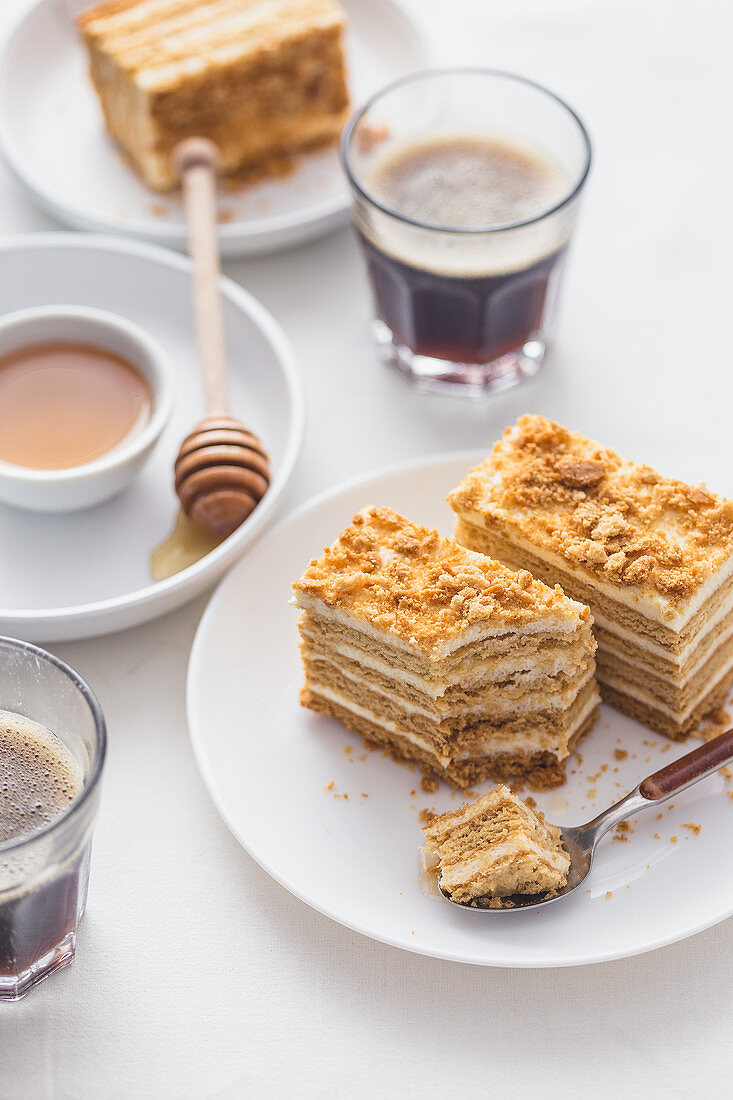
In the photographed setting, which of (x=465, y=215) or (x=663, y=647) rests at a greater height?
(x=465, y=215)

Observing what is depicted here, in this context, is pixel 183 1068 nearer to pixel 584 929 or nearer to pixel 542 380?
pixel 584 929

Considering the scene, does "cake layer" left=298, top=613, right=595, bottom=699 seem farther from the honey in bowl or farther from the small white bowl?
the honey in bowl

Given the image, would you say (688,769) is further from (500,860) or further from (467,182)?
(467,182)

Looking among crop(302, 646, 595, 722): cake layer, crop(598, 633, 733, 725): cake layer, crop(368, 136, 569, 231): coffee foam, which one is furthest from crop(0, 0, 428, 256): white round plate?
crop(598, 633, 733, 725): cake layer

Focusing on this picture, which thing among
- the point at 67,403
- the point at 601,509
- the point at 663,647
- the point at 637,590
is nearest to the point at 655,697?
the point at 663,647

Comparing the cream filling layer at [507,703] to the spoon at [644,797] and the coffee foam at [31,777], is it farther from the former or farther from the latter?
the coffee foam at [31,777]

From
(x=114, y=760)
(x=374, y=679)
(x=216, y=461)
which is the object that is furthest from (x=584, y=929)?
(x=216, y=461)
